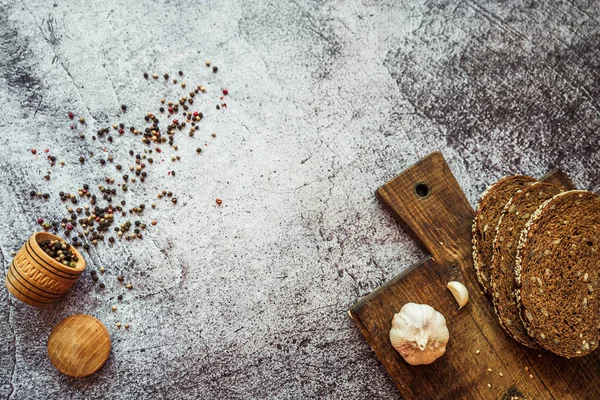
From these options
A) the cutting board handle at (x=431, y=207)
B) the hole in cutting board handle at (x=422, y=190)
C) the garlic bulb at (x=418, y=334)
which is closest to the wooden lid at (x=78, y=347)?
the garlic bulb at (x=418, y=334)

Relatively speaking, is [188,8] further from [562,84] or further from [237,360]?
[562,84]

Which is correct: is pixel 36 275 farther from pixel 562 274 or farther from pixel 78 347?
pixel 562 274

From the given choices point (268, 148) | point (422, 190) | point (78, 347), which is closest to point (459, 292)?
point (422, 190)

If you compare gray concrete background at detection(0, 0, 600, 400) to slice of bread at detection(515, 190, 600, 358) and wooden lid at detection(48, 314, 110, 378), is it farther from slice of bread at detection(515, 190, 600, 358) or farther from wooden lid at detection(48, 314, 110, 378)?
slice of bread at detection(515, 190, 600, 358)

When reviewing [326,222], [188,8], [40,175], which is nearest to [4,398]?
[40,175]

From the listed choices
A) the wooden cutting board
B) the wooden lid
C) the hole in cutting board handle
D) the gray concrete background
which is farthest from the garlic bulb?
the wooden lid

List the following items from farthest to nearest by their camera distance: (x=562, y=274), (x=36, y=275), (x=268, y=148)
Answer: (x=268, y=148), (x=562, y=274), (x=36, y=275)

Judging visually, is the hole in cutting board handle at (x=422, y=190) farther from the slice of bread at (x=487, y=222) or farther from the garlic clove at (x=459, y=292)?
the garlic clove at (x=459, y=292)
